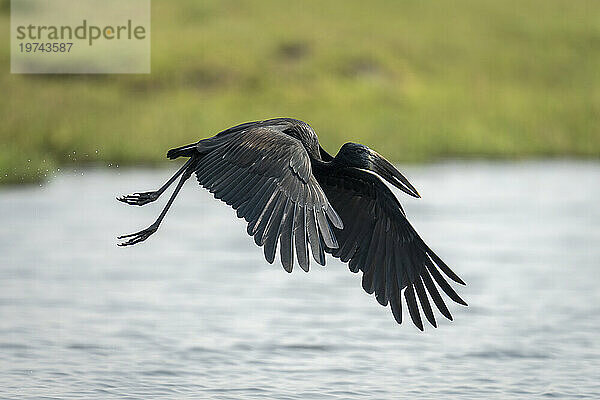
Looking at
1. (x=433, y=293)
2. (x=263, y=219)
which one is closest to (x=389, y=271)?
(x=433, y=293)

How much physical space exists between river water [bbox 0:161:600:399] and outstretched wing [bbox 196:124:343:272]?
2003mm

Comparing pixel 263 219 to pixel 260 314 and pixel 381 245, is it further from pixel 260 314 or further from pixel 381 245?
pixel 260 314

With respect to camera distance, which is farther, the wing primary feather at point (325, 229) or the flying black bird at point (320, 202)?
the flying black bird at point (320, 202)

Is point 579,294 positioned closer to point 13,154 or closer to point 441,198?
point 441,198

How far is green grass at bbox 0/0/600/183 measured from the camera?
26.7 meters

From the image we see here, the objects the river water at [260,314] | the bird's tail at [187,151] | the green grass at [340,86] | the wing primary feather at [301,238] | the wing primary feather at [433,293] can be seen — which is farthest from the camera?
the green grass at [340,86]

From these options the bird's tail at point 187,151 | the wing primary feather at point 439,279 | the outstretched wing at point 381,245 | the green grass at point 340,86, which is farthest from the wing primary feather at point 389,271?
the green grass at point 340,86

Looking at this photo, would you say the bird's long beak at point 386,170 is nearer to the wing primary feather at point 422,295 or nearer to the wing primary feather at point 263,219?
the wing primary feather at point 422,295

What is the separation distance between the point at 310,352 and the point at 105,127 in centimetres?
1719

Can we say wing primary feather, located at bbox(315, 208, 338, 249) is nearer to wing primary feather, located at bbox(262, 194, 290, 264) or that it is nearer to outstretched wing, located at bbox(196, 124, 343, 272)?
outstretched wing, located at bbox(196, 124, 343, 272)

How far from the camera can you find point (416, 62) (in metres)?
38.3

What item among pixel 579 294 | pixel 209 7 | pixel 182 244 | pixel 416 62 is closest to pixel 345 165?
pixel 579 294

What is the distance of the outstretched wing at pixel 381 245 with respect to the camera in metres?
7.35

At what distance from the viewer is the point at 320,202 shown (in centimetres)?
653
